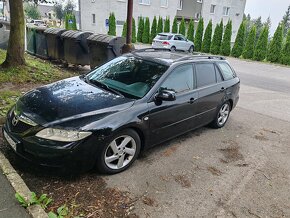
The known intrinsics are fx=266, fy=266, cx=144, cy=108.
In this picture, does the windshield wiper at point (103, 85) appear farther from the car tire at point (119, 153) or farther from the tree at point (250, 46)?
the tree at point (250, 46)

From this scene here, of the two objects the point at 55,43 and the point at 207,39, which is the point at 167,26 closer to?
the point at 207,39

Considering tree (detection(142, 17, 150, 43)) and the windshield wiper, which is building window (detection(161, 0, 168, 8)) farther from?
the windshield wiper

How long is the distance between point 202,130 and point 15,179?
3529 mm

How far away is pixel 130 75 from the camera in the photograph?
4.15 meters

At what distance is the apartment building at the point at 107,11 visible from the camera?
93.9ft

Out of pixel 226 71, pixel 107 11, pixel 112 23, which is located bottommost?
pixel 226 71

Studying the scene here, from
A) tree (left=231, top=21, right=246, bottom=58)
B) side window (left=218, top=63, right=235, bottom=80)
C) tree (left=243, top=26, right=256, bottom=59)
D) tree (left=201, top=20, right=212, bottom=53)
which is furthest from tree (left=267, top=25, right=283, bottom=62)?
side window (left=218, top=63, right=235, bottom=80)

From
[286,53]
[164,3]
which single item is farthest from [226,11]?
[286,53]

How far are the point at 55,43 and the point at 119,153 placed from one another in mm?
8084

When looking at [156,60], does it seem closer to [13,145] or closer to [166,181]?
[166,181]

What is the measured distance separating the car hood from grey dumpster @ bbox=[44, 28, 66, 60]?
6599 mm

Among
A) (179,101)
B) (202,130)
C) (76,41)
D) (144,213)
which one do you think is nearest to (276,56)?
(76,41)

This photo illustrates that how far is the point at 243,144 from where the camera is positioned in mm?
4883

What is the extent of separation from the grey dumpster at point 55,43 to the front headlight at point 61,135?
765 cm
